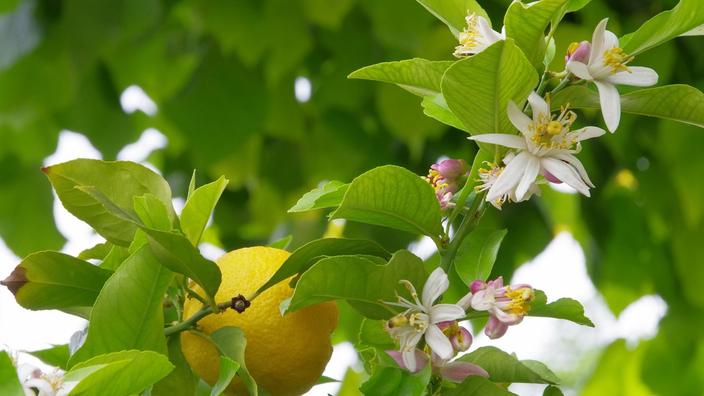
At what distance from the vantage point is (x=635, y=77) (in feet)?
1.42

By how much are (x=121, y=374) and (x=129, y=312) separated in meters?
0.07

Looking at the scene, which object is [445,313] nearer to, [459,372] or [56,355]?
[459,372]

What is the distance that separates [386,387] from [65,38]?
1209 millimetres

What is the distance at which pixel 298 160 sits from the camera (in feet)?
6.20

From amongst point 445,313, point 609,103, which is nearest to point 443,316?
point 445,313

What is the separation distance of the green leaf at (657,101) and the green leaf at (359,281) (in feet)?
0.30

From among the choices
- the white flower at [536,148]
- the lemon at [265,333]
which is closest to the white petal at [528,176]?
the white flower at [536,148]

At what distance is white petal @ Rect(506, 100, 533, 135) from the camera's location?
409mm

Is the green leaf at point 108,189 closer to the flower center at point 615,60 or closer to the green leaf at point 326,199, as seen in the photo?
the green leaf at point 326,199

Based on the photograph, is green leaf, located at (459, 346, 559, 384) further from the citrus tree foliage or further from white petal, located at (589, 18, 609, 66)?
white petal, located at (589, 18, 609, 66)

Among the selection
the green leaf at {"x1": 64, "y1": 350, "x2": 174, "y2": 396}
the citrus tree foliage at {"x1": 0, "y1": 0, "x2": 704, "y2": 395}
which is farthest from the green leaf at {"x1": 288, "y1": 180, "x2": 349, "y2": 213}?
the green leaf at {"x1": 64, "y1": 350, "x2": 174, "y2": 396}

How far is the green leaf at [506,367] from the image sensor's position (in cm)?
44

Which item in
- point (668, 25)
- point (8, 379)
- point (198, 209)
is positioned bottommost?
point (8, 379)

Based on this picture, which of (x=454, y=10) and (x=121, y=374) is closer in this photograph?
(x=121, y=374)
